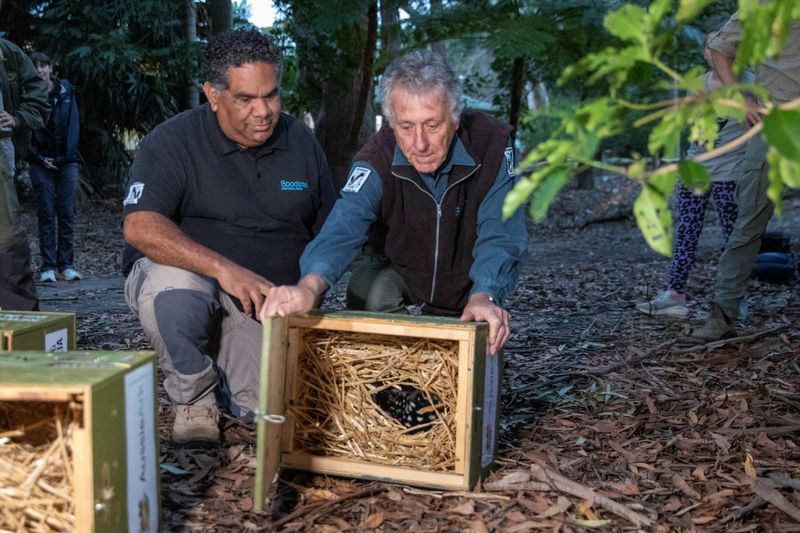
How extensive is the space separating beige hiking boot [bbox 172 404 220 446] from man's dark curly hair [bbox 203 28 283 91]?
116 cm

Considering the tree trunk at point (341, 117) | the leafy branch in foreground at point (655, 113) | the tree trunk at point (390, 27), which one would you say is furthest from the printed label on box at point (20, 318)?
the tree trunk at point (341, 117)

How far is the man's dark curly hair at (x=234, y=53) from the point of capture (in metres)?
3.07

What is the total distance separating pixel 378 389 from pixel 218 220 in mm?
953

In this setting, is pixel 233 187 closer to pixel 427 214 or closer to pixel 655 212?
pixel 427 214

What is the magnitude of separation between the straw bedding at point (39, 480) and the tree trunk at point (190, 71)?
8373mm

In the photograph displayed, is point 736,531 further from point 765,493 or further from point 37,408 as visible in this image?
point 37,408

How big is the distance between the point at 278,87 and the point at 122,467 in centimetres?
170

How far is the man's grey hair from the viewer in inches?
110

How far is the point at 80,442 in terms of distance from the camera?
1739mm

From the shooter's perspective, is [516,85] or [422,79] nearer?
[422,79]

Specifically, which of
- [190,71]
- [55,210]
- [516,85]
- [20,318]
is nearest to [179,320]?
[20,318]

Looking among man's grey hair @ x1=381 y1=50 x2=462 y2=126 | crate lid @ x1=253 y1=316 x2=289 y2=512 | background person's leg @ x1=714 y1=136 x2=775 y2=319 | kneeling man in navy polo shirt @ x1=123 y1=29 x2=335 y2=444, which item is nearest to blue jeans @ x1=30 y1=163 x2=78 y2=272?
kneeling man in navy polo shirt @ x1=123 y1=29 x2=335 y2=444

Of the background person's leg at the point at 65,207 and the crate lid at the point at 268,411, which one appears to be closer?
the crate lid at the point at 268,411

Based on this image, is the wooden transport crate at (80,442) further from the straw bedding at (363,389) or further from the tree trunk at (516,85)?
the tree trunk at (516,85)
